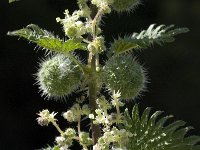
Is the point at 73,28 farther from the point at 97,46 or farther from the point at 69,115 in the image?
the point at 69,115

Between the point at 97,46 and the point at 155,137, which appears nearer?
the point at 97,46

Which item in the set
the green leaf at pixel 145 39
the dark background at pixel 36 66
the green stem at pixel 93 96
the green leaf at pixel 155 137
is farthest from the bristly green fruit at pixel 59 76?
the dark background at pixel 36 66

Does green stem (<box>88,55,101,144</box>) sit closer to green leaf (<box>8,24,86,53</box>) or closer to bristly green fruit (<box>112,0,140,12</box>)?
green leaf (<box>8,24,86,53</box>)

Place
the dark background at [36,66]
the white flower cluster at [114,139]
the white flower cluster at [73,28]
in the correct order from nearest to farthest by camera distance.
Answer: the white flower cluster at [114,139] < the white flower cluster at [73,28] < the dark background at [36,66]

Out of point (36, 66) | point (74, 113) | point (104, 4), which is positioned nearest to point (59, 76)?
point (74, 113)

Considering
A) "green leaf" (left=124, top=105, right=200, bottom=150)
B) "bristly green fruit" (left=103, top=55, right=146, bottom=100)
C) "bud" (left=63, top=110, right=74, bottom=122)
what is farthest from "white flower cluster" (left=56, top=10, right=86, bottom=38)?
"green leaf" (left=124, top=105, right=200, bottom=150)

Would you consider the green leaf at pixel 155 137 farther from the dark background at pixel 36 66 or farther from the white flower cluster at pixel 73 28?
the dark background at pixel 36 66
